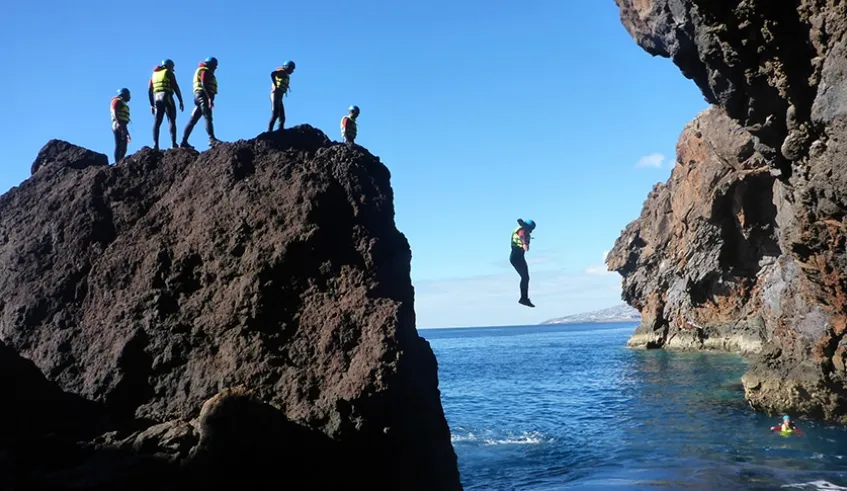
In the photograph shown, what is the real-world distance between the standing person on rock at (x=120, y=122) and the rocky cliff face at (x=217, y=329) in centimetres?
284

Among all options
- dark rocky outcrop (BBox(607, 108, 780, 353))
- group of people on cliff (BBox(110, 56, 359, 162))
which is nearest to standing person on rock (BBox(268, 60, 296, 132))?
group of people on cliff (BBox(110, 56, 359, 162))

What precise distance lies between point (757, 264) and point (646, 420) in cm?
2765

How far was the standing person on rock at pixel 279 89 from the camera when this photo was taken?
927cm

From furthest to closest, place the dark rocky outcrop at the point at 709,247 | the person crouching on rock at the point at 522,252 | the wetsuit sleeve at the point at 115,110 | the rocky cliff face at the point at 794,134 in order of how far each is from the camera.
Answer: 1. the dark rocky outcrop at the point at 709,247
2. the person crouching on rock at the point at 522,252
3. the wetsuit sleeve at the point at 115,110
4. the rocky cliff face at the point at 794,134

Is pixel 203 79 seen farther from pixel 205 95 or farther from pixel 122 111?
pixel 122 111

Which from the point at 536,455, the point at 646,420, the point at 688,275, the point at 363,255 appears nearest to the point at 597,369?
the point at 688,275

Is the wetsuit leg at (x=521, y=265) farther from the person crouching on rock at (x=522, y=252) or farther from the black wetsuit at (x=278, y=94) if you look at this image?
the black wetsuit at (x=278, y=94)

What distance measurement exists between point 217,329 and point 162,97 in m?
5.17

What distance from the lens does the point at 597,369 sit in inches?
1540

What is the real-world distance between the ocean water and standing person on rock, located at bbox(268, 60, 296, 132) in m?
7.99

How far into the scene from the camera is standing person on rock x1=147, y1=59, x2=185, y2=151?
30.7 ft

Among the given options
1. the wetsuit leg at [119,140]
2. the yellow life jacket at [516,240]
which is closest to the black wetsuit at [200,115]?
the wetsuit leg at [119,140]

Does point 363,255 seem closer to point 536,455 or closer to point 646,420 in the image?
point 536,455

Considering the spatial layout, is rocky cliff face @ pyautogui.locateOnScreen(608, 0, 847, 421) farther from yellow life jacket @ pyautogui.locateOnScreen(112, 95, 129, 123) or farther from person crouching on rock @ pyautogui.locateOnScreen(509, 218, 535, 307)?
yellow life jacket @ pyautogui.locateOnScreen(112, 95, 129, 123)
